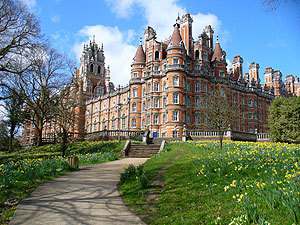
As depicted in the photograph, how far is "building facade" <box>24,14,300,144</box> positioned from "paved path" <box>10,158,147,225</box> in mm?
23713

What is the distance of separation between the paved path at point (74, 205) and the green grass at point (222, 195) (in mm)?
520

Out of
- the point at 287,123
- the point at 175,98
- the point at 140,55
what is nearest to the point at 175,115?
the point at 175,98

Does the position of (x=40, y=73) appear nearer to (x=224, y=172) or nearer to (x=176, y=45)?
(x=176, y=45)

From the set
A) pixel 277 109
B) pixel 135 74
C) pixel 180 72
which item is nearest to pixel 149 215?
pixel 277 109

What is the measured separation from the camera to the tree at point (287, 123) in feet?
90.8

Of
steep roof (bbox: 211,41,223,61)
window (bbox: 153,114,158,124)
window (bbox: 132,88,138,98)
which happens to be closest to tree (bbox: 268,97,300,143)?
window (bbox: 153,114,158,124)

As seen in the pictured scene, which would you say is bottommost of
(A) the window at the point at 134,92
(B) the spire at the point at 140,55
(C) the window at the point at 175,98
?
(C) the window at the point at 175,98

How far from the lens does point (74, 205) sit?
7.79 m

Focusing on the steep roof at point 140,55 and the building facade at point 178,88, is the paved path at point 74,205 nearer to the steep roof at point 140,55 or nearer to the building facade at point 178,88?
the building facade at point 178,88

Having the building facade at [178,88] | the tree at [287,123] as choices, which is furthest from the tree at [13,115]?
the tree at [287,123]

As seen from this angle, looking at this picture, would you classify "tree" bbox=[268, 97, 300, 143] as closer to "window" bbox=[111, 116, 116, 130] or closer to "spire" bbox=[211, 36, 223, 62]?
"spire" bbox=[211, 36, 223, 62]

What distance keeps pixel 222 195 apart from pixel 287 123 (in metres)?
25.0

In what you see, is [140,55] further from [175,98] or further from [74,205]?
[74,205]

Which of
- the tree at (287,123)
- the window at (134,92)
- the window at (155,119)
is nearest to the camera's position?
the tree at (287,123)
